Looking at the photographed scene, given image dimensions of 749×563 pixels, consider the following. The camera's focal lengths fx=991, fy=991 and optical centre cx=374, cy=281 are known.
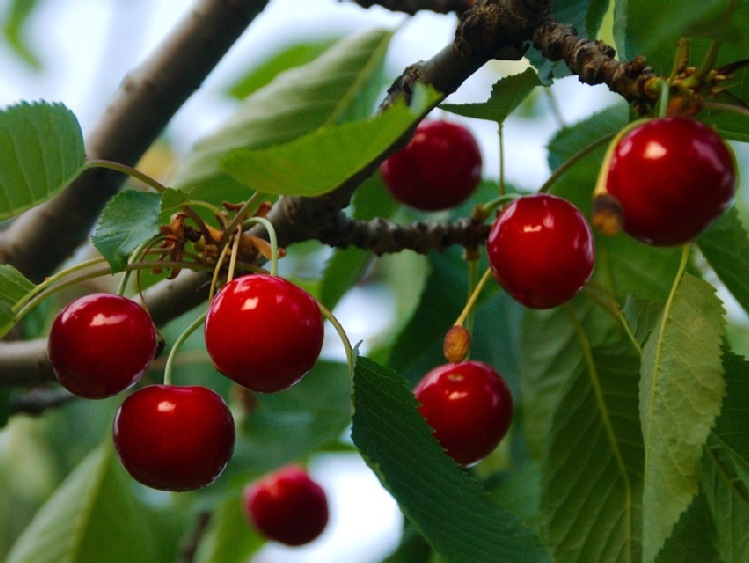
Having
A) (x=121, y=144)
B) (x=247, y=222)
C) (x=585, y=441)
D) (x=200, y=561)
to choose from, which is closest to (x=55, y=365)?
(x=247, y=222)

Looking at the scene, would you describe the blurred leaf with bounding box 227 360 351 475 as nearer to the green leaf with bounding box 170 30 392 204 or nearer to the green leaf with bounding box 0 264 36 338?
the green leaf with bounding box 170 30 392 204

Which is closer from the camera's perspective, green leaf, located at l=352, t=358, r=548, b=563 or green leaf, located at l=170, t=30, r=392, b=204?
green leaf, located at l=352, t=358, r=548, b=563

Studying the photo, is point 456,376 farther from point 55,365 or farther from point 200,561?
point 200,561

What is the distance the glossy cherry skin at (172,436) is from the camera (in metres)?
1.11

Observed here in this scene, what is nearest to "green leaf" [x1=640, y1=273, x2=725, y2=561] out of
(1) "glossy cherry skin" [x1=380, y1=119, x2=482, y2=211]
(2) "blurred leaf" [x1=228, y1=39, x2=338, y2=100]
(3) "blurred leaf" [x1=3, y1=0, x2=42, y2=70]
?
(1) "glossy cherry skin" [x1=380, y1=119, x2=482, y2=211]

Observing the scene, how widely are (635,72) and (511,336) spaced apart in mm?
1046

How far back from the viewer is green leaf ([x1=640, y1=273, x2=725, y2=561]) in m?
1.00

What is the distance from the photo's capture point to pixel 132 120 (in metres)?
1.62

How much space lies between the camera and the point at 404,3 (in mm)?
1594

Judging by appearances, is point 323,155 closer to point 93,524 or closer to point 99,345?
point 99,345

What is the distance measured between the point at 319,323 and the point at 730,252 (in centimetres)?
63

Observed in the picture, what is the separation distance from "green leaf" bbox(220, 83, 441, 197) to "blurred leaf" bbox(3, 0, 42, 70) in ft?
8.04

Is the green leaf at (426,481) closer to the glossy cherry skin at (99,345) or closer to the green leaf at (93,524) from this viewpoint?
the glossy cherry skin at (99,345)

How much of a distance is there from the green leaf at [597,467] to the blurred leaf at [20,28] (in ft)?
7.87
